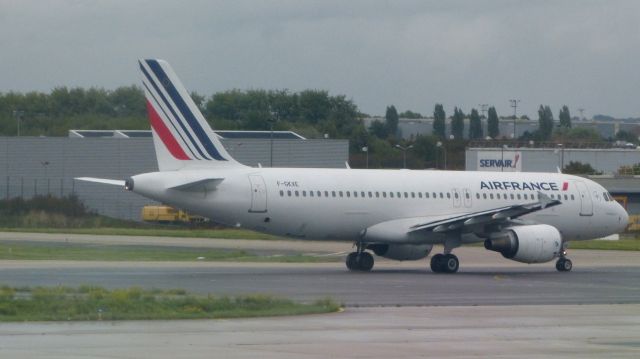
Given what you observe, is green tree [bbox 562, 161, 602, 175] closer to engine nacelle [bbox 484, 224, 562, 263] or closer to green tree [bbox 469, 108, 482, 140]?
engine nacelle [bbox 484, 224, 562, 263]

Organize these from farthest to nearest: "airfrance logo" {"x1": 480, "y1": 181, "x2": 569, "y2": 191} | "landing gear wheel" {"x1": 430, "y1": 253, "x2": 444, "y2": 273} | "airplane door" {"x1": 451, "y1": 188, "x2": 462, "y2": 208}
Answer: "airfrance logo" {"x1": 480, "y1": 181, "x2": 569, "y2": 191} → "airplane door" {"x1": 451, "y1": 188, "x2": 462, "y2": 208} → "landing gear wheel" {"x1": 430, "y1": 253, "x2": 444, "y2": 273}

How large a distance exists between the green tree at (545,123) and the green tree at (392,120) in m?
18.1

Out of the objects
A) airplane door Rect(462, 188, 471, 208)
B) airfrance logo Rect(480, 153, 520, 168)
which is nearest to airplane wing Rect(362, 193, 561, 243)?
airplane door Rect(462, 188, 471, 208)

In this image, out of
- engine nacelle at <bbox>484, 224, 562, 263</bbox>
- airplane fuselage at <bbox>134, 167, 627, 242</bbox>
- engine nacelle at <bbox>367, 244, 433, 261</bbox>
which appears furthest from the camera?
engine nacelle at <bbox>367, 244, 433, 261</bbox>

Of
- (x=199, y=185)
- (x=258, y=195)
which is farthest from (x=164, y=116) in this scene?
(x=258, y=195)

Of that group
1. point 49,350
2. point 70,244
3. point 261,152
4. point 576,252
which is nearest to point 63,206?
point 261,152

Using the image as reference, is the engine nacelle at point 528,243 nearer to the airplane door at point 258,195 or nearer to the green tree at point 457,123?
the airplane door at point 258,195

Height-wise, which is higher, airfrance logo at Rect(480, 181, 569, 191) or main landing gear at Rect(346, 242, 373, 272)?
airfrance logo at Rect(480, 181, 569, 191)

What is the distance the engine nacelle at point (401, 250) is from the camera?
4069 cm

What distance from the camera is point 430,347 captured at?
18.2m

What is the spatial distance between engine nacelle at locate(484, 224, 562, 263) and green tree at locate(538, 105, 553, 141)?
116489 millimetres

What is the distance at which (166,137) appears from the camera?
3669cm

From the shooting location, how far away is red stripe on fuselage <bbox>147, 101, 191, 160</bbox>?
36.6 metres

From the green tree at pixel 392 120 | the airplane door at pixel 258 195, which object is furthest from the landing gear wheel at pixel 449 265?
the green tree at pixel 392 120
